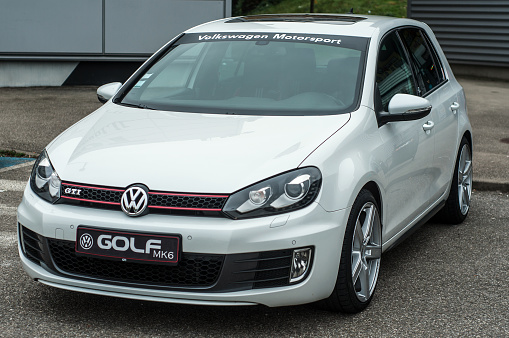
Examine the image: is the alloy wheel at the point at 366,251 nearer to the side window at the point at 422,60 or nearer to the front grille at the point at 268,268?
the front grille at the point at 268,268

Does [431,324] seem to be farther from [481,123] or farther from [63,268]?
[481,123]

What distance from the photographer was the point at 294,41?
5.27 m

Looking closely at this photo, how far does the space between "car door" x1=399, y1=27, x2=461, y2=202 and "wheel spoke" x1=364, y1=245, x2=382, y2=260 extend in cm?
116

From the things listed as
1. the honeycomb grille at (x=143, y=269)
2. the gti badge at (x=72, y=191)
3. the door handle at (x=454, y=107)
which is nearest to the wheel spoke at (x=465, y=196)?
the door handle at (x=454, y=107)

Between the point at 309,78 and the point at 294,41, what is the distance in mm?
369

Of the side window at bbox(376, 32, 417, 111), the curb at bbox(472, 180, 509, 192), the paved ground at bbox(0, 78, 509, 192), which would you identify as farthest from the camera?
the paved ground at bbox(0, 78, 509, 192)

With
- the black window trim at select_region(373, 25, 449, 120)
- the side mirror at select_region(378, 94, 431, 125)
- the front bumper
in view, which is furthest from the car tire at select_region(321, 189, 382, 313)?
the black window trim at select_region(373, 25, 449, 120)

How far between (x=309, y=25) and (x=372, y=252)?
5.56ft

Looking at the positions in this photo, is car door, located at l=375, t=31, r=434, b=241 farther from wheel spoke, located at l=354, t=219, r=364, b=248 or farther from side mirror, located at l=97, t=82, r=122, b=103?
side mirror, located at l=97, t=82, r=122, b=103

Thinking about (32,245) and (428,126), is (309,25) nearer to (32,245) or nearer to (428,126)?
(428,126)

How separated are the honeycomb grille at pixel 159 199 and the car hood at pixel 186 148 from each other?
3 cm

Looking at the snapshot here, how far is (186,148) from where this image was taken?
4.14m

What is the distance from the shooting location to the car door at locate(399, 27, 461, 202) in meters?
5.70

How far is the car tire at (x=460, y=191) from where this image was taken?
6410mm
